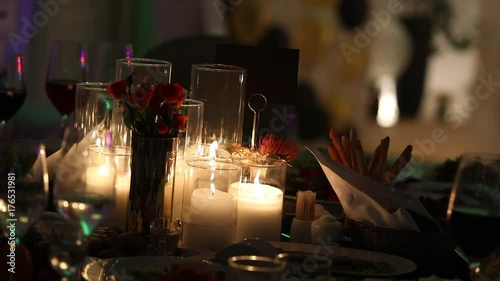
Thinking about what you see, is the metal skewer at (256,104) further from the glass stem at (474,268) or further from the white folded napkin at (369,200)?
the glass stem at (474,268)

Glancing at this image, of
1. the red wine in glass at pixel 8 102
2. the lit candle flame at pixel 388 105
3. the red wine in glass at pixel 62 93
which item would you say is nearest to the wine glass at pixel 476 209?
the red wine in glass at pixel 8 102

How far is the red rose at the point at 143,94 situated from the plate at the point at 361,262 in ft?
1.09

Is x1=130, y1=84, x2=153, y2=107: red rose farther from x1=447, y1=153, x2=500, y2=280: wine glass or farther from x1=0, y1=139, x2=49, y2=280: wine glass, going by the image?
x1=447, y1=153, x2=500, y2=280: wine glass

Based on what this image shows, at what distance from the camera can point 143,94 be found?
1.53 metres

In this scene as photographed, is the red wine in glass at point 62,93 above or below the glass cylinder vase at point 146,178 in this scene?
above

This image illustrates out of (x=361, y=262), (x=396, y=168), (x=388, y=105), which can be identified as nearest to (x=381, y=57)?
(x=388, y=105)

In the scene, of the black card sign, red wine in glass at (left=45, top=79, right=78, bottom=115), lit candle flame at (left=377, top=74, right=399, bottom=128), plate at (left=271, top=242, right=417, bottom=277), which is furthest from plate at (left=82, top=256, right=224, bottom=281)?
lit candle flame at (left=377, top=74, right=399, bottom=128)

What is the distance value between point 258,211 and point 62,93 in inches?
18.4

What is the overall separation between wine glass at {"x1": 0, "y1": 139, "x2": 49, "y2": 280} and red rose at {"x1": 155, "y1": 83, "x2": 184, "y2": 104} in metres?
0.37

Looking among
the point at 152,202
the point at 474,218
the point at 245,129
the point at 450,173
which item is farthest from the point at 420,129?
the point at 474,218

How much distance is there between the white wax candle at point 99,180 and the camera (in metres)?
1.07

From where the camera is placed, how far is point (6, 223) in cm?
126

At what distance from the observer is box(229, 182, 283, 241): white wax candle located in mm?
1637

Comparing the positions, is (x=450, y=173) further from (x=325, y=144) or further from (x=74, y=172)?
(x=325, y=144)
